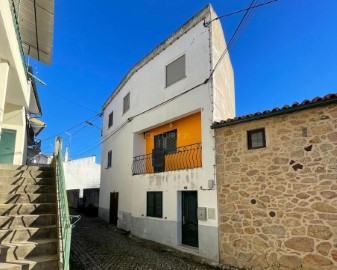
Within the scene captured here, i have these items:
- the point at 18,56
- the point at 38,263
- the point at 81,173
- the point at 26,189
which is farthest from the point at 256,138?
the point at 81,173

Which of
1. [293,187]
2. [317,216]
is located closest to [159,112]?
[293,187]

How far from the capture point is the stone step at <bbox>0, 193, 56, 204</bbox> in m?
5.89

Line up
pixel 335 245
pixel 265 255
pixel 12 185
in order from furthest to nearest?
pixel 265 255, pixel 12 185, pixel 335 245

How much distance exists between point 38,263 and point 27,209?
5.39ft

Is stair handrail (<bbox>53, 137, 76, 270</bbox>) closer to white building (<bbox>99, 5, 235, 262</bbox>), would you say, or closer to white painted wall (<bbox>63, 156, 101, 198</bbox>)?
white building (<bbox>99, 5, 235, 262</bbox>)

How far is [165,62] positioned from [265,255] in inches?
343

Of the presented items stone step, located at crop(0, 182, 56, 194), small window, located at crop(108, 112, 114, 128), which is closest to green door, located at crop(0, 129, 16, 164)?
stone step, located at crop(0, 182, 56, 194)

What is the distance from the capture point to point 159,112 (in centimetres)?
1166

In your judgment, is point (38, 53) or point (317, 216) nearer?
point (317, 216)

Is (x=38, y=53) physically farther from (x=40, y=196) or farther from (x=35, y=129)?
(x=35, y=129)

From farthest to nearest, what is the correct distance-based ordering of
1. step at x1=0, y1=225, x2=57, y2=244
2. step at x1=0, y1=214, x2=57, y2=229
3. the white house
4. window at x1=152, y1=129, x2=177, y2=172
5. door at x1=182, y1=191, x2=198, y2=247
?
the white house
window at x1=152, y1=129, x2=177, y2=172
door at x1=182, y1=191, x2=198, y2=247
step at x1=0, y1=214, x2=57, y2=229
step at x1=0, y1=225, x2=57, y2=244

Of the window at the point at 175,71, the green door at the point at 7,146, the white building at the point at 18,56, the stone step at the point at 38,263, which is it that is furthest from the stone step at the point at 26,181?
the window at the point at 175,71

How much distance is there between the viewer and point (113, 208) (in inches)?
596

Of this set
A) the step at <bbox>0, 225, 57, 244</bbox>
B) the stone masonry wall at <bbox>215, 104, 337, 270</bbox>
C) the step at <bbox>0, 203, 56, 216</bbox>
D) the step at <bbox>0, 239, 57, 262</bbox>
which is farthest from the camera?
the stone masonry wall at <bbox>215, 104, 337, 270</bbox>
